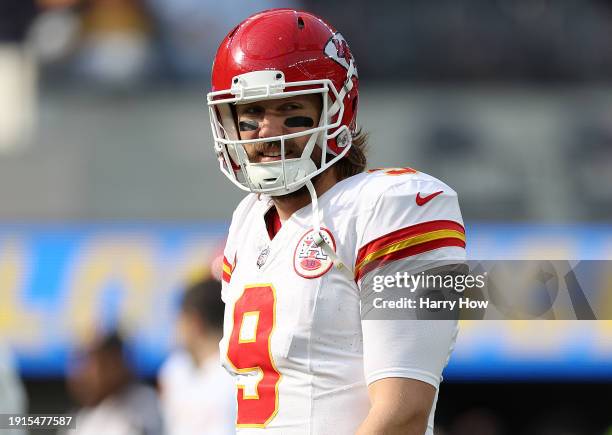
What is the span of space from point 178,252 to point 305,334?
5.53m

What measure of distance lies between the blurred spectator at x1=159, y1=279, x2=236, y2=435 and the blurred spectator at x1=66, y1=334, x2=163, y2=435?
26 cm

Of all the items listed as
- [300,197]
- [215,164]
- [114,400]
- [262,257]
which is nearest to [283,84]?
[300,197]

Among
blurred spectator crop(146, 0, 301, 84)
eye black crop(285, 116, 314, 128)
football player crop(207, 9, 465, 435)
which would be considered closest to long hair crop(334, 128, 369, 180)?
football player crop(207, 9, 465, 435)

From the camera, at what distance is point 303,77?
7.36ft

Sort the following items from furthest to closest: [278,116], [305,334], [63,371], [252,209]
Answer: [63,371]
[252,209]
[278,116]
[305,334]

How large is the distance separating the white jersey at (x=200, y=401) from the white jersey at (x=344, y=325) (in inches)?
86.5

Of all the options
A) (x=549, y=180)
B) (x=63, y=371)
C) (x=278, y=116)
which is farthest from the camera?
(x=549, y=180)

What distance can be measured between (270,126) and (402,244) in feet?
1.18

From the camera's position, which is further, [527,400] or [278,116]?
[527,400]

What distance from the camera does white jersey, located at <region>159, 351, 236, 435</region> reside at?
14.3 ft

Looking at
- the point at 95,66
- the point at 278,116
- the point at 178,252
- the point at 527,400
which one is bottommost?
the point at 527,400

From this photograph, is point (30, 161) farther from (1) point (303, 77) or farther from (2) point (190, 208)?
(1) point (303, 77)

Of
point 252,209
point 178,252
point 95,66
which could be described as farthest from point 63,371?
point 252,209

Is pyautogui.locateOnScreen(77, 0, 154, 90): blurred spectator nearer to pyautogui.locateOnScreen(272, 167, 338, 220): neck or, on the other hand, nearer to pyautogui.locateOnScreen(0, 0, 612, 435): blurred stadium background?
pyautogui.locateOnScreen(0, 0, 612, 435): blurred stadium background
